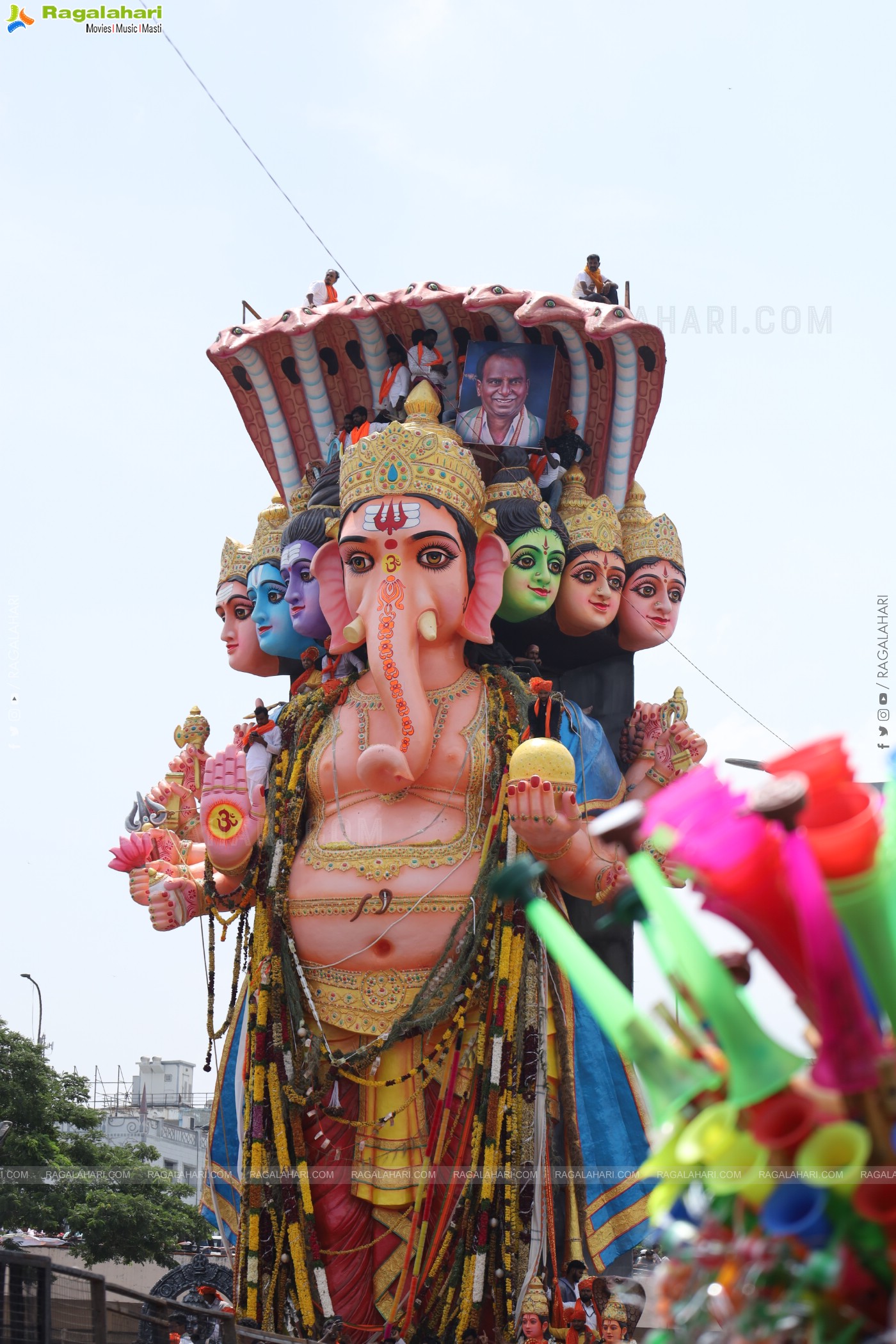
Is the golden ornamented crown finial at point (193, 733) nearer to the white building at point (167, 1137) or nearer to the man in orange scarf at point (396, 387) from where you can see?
the man in orange scarf at point (396, 387)

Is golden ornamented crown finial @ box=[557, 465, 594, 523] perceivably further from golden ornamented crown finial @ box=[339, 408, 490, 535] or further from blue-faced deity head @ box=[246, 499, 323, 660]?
blue-faced deity head @ box=[246, 499, 323, 660]

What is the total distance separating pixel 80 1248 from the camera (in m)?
18.4

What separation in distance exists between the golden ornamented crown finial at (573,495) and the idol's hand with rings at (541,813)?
226 centimetres

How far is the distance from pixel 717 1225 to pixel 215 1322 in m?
5.51

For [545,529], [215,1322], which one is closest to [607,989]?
[215,1322]

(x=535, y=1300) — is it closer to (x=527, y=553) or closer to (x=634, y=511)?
(x=527, y=553)

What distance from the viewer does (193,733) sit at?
10891mm

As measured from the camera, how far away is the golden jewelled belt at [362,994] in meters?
8.97

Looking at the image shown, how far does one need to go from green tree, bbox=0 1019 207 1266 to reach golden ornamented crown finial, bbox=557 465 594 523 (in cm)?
1065

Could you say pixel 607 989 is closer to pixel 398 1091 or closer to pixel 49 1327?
pixel 49 1327

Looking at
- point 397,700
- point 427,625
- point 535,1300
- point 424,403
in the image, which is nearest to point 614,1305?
Result: point 535,1300

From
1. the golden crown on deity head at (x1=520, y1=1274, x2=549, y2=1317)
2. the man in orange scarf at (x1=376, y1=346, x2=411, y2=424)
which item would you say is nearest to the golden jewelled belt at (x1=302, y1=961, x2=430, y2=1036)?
the golden crown on deity head at (x1=520, y1=1274, x2=549, y2=1317)

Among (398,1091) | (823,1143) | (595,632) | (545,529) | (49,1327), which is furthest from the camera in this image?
(595,632)

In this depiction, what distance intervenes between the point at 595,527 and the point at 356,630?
174 centimetres
